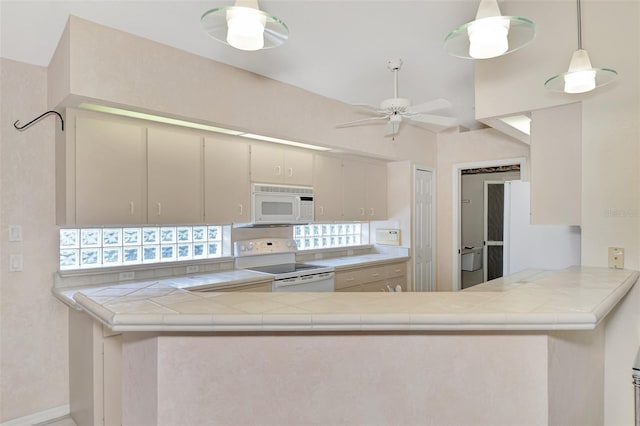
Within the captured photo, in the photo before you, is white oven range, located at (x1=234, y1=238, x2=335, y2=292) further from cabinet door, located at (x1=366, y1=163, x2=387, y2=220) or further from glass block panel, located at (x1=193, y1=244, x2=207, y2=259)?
cabinet door, located at (x1=366, y1=163, x2=387, y2=220)

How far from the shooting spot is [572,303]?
4.20 feet

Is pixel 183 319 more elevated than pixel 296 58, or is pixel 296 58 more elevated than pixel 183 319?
pixel 296 58

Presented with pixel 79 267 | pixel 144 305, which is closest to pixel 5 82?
pixel 79 267

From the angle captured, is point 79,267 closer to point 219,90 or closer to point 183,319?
point 219,90

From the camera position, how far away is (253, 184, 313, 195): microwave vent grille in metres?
3.57

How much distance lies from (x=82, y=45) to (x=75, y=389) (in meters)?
2.31

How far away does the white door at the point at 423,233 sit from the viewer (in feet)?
17.1

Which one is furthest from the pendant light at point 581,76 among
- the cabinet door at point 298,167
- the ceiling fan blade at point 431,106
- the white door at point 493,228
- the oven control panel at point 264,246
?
the white door at point 493,228

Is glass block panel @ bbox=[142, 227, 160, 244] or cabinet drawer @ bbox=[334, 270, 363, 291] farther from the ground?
glass block panel @ bbox=[142, 227, 160, 244]

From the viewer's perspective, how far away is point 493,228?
6.35 m

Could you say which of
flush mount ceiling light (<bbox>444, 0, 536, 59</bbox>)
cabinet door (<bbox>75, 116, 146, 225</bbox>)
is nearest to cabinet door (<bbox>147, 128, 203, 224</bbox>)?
cabinet door (<bbox>75, 116, 146, 225</bbox>)

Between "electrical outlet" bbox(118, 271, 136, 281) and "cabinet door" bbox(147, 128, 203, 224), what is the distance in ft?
1.76

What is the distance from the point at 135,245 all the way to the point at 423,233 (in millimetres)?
3697

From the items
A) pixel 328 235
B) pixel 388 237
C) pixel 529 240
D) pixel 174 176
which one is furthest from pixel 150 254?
pixel 529 240
